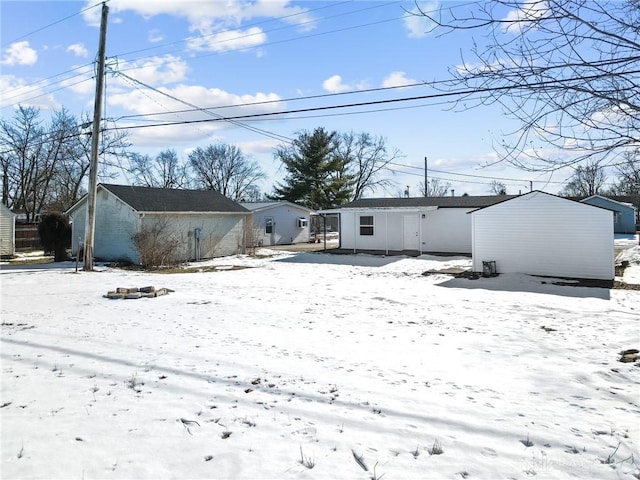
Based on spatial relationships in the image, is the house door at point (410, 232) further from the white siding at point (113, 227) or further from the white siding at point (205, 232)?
the white siding at point (113, 227)

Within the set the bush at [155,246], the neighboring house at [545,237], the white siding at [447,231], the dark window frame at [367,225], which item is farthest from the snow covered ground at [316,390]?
the dark window frame at [367,225]

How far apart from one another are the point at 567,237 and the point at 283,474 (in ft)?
49.8

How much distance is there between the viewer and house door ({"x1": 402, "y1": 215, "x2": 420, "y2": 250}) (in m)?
24.9

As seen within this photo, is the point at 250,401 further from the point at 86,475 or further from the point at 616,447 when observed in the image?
the point at 616,447

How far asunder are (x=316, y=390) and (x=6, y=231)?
83.0 feet

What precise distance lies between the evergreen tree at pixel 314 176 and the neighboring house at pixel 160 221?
18.1 metres

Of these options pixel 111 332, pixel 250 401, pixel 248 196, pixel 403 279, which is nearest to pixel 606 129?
pixel 250 401

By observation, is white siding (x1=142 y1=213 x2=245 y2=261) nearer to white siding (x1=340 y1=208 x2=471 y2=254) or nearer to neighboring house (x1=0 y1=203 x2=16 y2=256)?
white siding (x1=340 y1=208 x2=471 y2=254)

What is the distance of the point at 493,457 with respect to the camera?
10.9 ft

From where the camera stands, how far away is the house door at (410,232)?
81.7 feet

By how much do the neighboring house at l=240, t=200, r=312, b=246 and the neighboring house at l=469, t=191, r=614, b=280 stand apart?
1736 cm

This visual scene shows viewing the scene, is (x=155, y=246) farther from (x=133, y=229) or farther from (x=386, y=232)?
(x=386, y=232)

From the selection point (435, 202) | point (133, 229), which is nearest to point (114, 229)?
point (133, 229)

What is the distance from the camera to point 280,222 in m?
33.2
